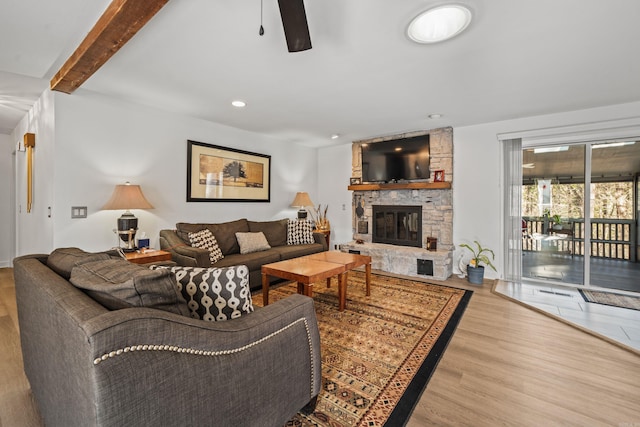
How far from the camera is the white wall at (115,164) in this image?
10.0 ft

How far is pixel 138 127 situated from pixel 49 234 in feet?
5.02

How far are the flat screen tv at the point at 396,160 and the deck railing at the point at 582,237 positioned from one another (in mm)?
1765

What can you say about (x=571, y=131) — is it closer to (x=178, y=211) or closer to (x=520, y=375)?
(x=520, y=375)

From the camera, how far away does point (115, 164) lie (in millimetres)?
3400

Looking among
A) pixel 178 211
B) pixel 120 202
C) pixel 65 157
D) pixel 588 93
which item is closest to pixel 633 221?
pixel 588 93

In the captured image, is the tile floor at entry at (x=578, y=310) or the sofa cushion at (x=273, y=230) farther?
the sofa cushion at (x=273, y=230)

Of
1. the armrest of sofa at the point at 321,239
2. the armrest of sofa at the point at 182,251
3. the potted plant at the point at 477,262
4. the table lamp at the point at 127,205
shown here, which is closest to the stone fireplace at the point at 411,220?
the potted plant at the point at 477,262

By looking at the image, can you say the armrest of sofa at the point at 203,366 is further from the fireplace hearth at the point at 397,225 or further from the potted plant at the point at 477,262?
the fireplace hearth at the point at 397,225

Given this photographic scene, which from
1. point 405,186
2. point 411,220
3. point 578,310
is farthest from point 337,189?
point 578,310

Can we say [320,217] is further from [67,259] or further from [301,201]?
[67,259]

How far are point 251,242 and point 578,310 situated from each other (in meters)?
3.97

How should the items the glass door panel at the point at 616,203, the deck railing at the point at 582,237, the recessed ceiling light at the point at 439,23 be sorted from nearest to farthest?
1. the recessed ceiling light at the point at 439,23
2. the glass door panel at the point at 616,203
3. the deck railing at the point at 582,237

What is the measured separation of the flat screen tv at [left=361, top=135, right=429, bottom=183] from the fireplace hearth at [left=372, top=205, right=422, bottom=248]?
0.54 metres

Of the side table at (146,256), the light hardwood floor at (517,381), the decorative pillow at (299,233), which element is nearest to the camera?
the light hardwood floor at (517,381)
